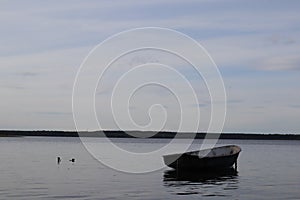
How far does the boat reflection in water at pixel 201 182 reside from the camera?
41.9 m

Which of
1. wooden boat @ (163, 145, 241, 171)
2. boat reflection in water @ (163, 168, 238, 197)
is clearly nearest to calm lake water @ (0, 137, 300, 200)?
boat reflection in water @ (163, 168, 238, 197)

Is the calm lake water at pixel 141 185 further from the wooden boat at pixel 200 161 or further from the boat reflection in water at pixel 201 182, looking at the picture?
the wooden boat at pixel 200 161

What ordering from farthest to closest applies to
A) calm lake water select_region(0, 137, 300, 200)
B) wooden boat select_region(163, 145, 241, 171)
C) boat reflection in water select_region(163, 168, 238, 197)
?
wooden boat select_region(163, 145, 241, 171)
boat reflection in water select_region(163, 168, 238, 197)
calm lake water select_region(0, 137, 300, 200)

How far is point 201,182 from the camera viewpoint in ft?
162

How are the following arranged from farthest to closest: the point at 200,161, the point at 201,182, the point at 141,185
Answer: the point at 200,161 < the point at 201,182 < the point at 141,185

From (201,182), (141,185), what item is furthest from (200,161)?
(141,185)

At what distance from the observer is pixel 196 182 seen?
4916 centimetres

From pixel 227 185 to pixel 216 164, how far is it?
11.7 meters

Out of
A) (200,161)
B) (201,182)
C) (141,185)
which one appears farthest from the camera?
(200,161)

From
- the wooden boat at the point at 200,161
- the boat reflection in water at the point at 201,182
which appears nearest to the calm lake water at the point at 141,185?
the boat reflection in water at the point at 201,182

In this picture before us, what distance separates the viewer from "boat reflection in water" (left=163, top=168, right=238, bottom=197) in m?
41.9

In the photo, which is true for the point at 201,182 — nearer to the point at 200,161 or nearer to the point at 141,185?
the point at 141,185

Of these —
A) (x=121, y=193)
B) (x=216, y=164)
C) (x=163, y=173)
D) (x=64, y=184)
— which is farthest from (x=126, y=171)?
(x=121, y=193)

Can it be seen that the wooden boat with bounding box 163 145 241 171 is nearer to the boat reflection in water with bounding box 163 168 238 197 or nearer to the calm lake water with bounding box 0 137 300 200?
the boat reflection in water with bounding box 163 168 238 197
